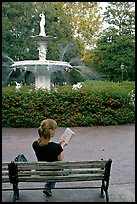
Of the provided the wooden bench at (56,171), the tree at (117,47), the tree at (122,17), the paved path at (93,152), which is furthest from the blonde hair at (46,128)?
the tree at (122,17)

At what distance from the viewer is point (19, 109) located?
12281mm

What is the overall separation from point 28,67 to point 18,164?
12.4m

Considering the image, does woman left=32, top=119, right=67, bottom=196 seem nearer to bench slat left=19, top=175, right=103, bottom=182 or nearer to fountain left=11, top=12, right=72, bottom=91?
bench slat left=19, top=175, right=103, bottom=182

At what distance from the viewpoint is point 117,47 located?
3566cm

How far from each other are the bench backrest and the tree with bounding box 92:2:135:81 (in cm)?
3154

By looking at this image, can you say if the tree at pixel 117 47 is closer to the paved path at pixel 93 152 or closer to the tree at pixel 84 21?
the tree at pixel 84 21

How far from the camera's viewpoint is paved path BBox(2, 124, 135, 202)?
4527 mm

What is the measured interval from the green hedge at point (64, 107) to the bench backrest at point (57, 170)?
8.08m

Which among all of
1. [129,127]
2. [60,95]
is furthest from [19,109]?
[129,127]

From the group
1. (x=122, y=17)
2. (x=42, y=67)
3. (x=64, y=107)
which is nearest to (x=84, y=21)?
(x=122, y=17)

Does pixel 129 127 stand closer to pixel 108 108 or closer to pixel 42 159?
pixel 108 108

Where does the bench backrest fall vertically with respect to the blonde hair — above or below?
below

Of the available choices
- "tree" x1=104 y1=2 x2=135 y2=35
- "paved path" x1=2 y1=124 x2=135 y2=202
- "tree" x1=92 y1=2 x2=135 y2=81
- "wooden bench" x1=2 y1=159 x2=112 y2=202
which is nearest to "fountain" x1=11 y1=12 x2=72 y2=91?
"paved path" x1=2 y1=124 x2=135 y2=202

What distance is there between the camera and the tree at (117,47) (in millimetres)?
35156
